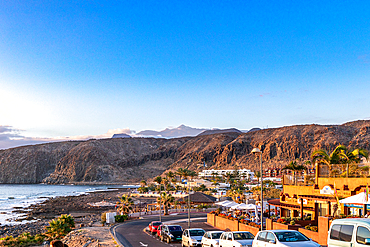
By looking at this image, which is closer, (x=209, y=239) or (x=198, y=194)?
(x=209, y=239)

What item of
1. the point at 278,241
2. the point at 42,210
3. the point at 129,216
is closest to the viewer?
the point at 278,241

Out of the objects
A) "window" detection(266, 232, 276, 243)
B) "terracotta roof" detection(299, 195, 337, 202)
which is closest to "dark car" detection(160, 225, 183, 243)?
"terracotta roof" detection(299, 195, 337, 202)

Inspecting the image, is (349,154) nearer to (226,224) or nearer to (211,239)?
(226,224)

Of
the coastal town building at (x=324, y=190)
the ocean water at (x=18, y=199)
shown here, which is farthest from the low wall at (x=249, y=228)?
the ocean water at (x=18, y=199)

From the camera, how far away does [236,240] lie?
59.7 ft

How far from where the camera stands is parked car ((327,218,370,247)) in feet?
35.5

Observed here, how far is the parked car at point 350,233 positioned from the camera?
35.5 feet

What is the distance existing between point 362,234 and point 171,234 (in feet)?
60.8

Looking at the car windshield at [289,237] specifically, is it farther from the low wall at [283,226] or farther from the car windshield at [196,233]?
the car windshield at [196,233]

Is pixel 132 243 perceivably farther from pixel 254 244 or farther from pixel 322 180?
pixel 322 180

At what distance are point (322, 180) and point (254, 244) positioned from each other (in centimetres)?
1443

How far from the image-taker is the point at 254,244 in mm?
15703

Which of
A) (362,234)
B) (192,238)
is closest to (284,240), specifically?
(362,234)

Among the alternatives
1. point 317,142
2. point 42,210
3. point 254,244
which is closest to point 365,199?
point 254,244
